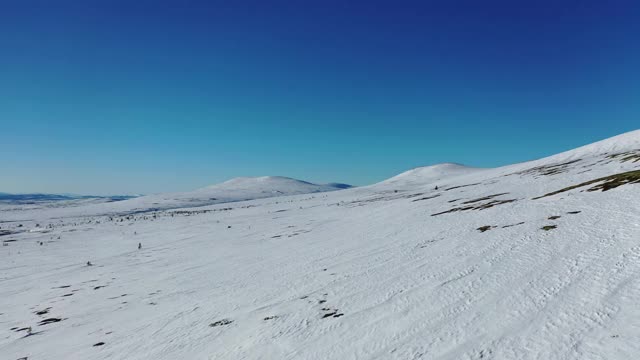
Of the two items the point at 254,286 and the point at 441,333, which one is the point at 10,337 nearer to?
the point at 254,286

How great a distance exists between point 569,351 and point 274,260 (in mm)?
22613

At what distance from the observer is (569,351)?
9289 mm

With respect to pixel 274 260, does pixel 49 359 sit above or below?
below

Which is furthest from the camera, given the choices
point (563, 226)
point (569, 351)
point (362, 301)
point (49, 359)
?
point (563, 226)

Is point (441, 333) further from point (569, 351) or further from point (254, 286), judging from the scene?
A: point (254, 286)

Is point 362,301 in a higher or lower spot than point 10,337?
higher

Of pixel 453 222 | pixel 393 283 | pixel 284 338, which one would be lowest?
pixel 284 338

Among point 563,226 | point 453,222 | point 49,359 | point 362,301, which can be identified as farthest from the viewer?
point 453,222

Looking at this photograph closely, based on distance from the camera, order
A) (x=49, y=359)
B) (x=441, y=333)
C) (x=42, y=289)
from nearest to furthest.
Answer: (x=441, y=333) → (x=49, y=359) → (x=42, y=289)

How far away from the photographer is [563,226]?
21.4m

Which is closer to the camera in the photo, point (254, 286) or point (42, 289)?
point (254, 286)

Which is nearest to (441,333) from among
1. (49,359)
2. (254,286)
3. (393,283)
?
(393,283)

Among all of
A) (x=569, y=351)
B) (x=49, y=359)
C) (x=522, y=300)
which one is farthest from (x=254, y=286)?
(x=569, y=351)

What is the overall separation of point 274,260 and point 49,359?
16376 millimetres
